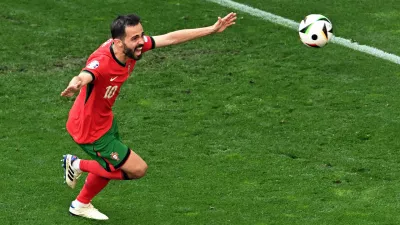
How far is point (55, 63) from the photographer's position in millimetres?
14031

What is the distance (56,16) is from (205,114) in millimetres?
4429

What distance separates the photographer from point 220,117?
12.1m

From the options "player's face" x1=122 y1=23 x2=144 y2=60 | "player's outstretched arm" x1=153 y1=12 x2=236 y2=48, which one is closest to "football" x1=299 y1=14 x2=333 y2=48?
"player's outstretched arm" x1=153 y1=12 x2=236 y2=48

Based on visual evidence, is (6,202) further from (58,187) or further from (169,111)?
(169,111)

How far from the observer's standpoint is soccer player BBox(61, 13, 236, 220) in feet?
29.5

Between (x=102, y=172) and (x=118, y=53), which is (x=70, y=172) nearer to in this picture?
A: (x=102, y=172)

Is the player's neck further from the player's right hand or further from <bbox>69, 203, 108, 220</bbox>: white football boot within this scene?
<bbox>69, 203, 108, 220</bbox>: white football boot

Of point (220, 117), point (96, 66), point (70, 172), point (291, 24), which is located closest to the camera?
point (96, 66)

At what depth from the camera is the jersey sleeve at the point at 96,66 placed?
886 cm

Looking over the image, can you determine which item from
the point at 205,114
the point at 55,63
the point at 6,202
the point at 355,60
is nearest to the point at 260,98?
the point at 205,114

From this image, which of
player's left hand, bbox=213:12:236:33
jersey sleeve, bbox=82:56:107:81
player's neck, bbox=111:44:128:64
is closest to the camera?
jersey sleeve, bbox=82:56:107:81

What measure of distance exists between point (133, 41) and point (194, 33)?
31.4 inches

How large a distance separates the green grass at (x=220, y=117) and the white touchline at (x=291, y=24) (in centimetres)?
A: 17

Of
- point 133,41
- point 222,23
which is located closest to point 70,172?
point 133,41
